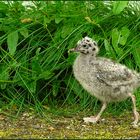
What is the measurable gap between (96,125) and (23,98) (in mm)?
903

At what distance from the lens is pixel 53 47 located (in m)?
7.93

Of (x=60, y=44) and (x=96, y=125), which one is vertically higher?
(x=60, y=44)

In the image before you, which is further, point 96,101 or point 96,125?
point 96,101

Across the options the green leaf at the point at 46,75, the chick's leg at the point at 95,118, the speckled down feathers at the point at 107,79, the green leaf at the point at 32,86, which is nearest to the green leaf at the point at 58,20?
the green leaf at the point at 46,75

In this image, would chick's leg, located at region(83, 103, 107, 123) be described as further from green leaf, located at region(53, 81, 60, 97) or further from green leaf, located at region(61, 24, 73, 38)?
green leaf, located at region(61, 24, 73, 38)

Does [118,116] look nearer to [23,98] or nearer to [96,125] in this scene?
[96,125]

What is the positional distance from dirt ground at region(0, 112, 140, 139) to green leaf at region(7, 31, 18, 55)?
0.71m

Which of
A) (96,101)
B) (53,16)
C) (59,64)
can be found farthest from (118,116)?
(53,16)

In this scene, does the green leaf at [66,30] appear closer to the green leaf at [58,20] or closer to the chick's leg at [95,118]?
the green leaf at [58,20]

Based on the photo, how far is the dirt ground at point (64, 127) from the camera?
22.0 feet

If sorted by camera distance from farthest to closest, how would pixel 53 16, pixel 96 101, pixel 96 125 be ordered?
pixel 53 16 < pixel 96 101 < pixel 96 125

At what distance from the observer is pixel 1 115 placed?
739cm

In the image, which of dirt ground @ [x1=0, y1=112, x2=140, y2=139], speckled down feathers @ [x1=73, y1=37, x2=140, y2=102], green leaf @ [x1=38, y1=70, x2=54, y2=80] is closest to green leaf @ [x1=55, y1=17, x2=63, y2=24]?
green leaf @ [x1=38, y1=70, x2=54, y2=80]

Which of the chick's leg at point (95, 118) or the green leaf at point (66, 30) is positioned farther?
the green leaf at point (66, 30)
